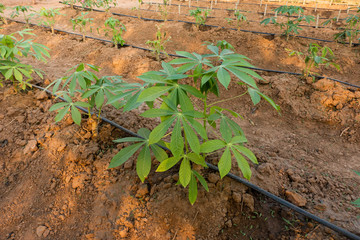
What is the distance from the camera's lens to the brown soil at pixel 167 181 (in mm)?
1412

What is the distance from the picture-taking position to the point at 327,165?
6.84 ft

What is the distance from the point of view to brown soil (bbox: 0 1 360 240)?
1.41 meters

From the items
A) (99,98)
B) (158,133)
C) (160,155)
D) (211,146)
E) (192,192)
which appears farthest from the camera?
(99,98)

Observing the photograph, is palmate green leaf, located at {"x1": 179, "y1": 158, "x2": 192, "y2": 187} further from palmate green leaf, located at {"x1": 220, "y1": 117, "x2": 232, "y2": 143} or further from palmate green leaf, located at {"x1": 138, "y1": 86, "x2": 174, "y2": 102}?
palmate green leaf, located at {"x1": 138, "y1": 86, "x2": 174, "y2": 102}

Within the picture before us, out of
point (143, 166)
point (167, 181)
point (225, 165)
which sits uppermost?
point (225, 165)

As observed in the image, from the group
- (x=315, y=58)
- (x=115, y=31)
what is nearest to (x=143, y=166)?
(x=315, y=58)

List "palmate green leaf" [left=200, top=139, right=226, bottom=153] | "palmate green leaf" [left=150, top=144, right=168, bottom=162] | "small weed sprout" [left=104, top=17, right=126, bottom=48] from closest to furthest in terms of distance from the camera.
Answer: "palmate green leaf" [left=200, top=139, right=226, bottom=153], "palmate green leaf" [left=150, top=144, right=168, bottom=162], "small weed sprout" [left=104, top=17, right=126, bottom=48]

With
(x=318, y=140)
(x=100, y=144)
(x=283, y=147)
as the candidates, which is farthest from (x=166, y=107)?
(x=318, y=140)

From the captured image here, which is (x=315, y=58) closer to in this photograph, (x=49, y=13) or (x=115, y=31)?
(x=115, y=31)

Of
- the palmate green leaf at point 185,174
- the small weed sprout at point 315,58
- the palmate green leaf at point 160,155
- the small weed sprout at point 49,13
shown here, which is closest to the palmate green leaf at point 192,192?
the palmate green leaf at point 185,174

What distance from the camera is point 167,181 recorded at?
5.27ft

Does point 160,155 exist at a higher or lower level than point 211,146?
lower

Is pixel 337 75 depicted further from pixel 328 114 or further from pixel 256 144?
pixel 256 144

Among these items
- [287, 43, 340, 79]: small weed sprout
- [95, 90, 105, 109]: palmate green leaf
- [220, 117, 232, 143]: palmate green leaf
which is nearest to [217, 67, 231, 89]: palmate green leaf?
[220, 117, 232, 143]: palmate green leaf
